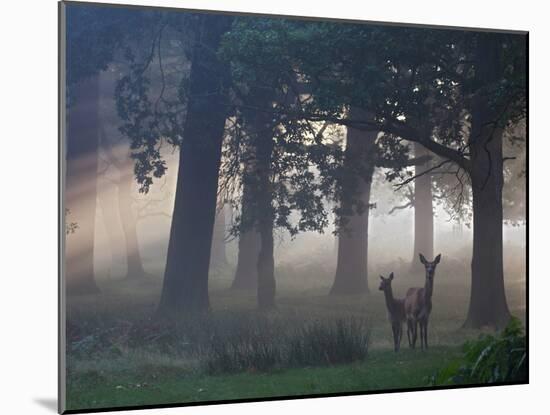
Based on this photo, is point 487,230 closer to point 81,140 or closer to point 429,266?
point 429,266

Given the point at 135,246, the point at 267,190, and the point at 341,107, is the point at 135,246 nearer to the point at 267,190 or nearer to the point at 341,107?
the point at 267,190

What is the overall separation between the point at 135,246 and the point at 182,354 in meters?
1.21

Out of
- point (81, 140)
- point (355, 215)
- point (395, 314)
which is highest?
point (81, 140)

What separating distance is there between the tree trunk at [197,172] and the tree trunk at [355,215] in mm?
1388

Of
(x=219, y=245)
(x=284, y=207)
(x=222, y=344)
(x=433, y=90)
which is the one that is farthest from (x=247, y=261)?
(x=433, y=90)

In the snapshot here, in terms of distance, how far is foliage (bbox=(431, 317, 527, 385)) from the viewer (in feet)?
38.6

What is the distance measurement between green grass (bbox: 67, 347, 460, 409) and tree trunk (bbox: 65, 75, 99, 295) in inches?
38.0

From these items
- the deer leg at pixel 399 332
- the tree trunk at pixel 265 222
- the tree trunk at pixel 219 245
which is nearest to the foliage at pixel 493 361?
the deer leg at pixel 399 332

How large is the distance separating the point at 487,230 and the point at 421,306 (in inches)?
45.3

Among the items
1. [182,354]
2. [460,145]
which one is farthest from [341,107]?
[182,354]

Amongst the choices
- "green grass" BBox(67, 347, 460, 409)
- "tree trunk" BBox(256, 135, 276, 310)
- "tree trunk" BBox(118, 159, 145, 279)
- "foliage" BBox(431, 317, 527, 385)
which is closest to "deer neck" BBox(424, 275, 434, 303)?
"green grass" BBox(67, 347, 460, 409)

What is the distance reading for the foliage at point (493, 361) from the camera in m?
11.8

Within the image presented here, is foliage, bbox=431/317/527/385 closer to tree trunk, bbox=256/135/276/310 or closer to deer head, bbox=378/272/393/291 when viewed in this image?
deer head, bbox=378/272/393/291

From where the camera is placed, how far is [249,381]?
429 inches
